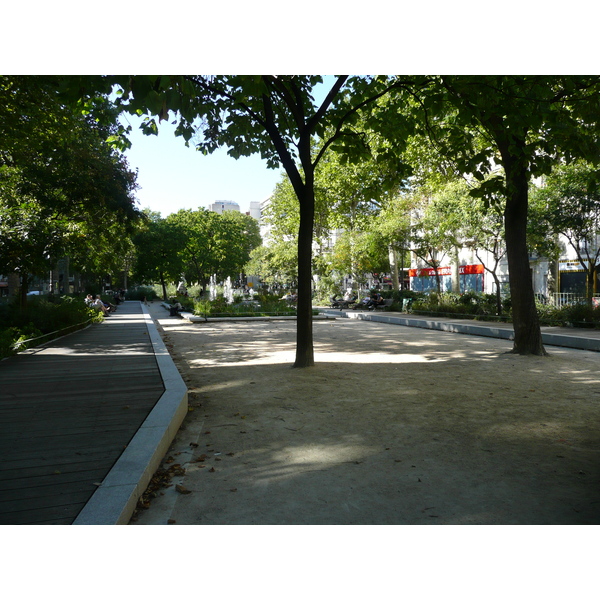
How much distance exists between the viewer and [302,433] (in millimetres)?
5293

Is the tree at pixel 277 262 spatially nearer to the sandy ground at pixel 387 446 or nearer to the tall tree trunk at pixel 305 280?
the tall tree trunk at pixel 305 280

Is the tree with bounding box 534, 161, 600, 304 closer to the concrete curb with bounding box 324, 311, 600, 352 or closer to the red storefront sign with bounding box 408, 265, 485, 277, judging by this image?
the concrete curb with bounding box 324, 311, 600, 352

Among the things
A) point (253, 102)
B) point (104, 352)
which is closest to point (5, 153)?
point (104, 352)

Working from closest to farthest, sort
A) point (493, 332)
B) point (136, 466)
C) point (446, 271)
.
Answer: point (136, 466) < point (493, 332) < point (446, 271)

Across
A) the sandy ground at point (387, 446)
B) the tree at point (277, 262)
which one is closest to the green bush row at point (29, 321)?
the sandy ground at point (387, 446)

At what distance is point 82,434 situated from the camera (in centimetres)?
477

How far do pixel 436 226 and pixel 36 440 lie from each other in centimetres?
2284

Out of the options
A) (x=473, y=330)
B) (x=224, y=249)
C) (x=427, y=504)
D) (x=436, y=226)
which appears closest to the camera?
(x=427, y=504)

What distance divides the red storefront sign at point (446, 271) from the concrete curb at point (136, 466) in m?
33.5

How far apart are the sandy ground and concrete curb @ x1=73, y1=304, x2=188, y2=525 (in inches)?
6.2

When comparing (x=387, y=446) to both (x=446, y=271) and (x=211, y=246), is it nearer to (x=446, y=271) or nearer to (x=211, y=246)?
Result: (x=211, y=246)

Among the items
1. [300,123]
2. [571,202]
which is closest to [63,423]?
[300,123]

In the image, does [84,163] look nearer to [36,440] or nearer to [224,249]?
[36,440]

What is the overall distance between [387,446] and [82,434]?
9.55 ft
